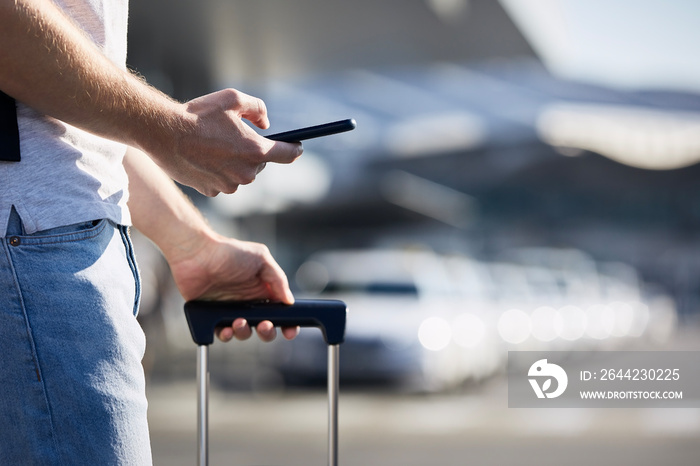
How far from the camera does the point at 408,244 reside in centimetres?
1546

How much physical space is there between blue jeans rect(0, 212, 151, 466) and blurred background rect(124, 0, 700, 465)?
5.12 meters

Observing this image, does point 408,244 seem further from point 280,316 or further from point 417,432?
point 280,316

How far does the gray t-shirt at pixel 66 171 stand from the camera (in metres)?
1.23

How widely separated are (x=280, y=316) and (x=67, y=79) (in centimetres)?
68

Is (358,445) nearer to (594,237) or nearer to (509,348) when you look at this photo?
(509,348)

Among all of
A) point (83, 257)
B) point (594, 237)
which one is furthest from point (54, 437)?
point (594, 237)

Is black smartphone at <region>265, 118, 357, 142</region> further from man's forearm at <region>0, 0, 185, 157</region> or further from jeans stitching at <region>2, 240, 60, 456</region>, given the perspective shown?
jeans stitching at <region>2, 240, 60, 456</region>

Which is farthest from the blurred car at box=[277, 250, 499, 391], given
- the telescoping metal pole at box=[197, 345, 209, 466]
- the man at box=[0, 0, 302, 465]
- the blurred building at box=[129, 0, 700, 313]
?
the man at box=[0, 0, 302, 465]

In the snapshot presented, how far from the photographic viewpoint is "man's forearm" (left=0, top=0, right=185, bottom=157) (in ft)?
3.82

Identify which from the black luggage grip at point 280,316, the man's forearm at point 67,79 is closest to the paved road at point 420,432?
the black luggage grip at point 280,316

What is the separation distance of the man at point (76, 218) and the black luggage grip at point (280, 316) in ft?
0.89

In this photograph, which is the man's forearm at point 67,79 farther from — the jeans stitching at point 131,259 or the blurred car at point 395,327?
the blurred car at point 395,327

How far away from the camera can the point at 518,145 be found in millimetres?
26625

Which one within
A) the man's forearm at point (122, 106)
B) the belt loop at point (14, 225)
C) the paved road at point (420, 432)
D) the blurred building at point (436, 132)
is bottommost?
the paved road at point (420, 432)
